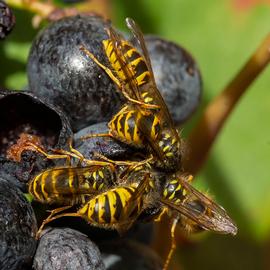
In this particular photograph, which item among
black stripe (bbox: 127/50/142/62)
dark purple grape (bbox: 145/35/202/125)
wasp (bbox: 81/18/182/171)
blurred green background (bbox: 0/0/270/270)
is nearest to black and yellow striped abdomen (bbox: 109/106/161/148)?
wasp (bbox: 81/18/182/171)

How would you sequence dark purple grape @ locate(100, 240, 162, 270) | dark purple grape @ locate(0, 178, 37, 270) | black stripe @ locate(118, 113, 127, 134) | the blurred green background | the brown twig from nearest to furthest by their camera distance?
dark purple grape @ locate(0, 178, 37, 270)
black stripe @ locate(118, 113, 127, 134)
dark purple grape @ locate(100, 240, 162, 270)
the brown twig
the blurred green background

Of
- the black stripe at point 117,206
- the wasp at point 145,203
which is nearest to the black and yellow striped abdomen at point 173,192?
the wasp at point 145,203

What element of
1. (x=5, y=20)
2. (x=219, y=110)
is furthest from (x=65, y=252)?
(x=219, y=110)

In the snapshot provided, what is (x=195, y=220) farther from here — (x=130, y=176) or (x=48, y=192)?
(x=48, y=192)

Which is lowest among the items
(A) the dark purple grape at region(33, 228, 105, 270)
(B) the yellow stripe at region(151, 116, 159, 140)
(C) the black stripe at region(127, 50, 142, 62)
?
(A) the dark purple grape at region(33, 228, 105, 270)

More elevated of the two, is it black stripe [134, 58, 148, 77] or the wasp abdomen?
black stripe [134, 58, 148, 77]

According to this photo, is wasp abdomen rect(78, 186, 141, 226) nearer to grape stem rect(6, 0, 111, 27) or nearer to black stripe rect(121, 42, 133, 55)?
black stripe rect(121, 42, 133, 55)

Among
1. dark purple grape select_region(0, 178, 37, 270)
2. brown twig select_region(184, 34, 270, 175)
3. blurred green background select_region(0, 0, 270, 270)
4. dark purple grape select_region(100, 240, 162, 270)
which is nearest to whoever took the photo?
dark purple grape select_region(0, 178, 37, 270)

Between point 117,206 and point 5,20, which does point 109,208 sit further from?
point 5,20
